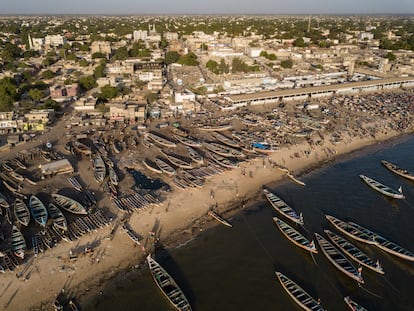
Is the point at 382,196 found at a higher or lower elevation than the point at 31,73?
lower

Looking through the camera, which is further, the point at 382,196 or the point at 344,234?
the point at 382,196

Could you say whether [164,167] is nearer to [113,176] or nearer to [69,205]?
[113,176]

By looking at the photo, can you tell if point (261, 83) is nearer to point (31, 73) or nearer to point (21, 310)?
point (31, 73)

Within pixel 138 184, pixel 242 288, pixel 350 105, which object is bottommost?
pixel 242 288

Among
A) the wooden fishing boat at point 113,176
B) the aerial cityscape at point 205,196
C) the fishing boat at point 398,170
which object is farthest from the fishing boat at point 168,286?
the fishing boat at point 398,170

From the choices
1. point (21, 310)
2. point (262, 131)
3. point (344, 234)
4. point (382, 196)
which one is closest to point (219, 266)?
point (344, 234)

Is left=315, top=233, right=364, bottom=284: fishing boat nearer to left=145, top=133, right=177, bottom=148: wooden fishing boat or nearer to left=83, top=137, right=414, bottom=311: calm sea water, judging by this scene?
left=83, top=137, right=414, bottom=311: calm sea water

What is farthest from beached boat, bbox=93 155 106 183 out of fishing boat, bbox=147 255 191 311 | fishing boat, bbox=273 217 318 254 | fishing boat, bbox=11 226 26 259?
fishing boat, bbox=273 217 318 254

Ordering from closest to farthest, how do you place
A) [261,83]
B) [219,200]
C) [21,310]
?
[21,310]
[219,200]
[261,83]
